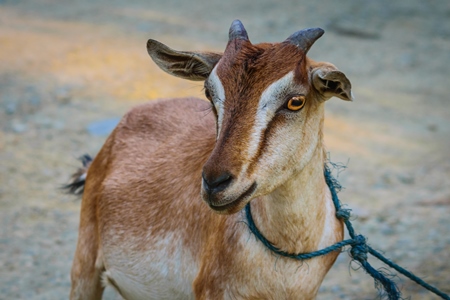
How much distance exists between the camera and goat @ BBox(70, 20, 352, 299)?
10.8ft

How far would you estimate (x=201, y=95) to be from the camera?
9.12m

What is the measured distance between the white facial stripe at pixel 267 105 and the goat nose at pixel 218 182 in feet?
0.72

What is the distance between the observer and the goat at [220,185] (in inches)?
130

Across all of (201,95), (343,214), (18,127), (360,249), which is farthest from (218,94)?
(18,127)

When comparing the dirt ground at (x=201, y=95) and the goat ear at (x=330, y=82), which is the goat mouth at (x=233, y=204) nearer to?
the goat ear at (x=330, y=82)

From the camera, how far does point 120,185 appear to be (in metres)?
4.78

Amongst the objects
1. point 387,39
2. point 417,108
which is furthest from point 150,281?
point 387,39

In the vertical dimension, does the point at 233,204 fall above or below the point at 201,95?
above

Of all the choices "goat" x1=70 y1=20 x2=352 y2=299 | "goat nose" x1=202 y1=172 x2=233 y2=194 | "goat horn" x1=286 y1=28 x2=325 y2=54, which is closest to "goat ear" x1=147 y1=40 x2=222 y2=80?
"goat" x1=70 y1=20 x2=352 y2=299

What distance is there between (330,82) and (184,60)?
0.87 meters

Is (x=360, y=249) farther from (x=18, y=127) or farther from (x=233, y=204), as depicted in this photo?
(x=18, y=127)

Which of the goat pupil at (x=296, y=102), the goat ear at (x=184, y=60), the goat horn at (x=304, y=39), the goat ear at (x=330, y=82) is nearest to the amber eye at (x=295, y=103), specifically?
the goat pupil at (x=296, y=102)

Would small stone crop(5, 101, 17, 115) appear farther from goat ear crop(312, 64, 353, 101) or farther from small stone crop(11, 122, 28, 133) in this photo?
goat ear crop(312, 64, 353, 101)

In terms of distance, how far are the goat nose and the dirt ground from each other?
1.17 meters
